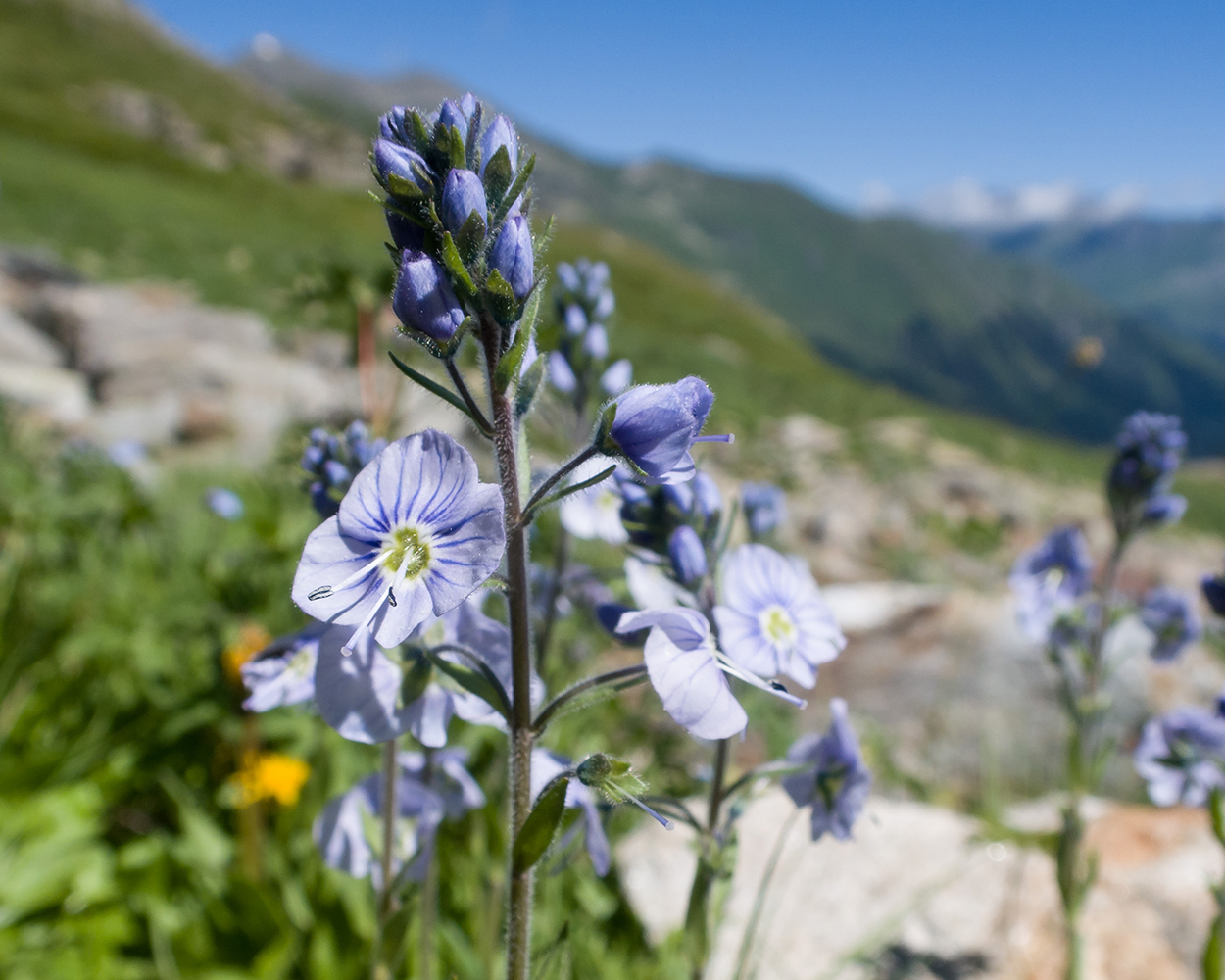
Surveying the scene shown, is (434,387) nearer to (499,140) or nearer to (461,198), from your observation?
(461,198)

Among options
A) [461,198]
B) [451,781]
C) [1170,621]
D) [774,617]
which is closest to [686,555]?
[774,617]

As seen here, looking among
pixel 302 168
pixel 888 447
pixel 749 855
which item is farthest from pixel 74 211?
pixel 302 168

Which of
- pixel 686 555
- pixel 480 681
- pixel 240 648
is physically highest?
pixel 686 555

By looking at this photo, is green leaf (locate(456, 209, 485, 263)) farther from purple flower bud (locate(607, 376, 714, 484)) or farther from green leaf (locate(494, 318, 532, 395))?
purple flower bud (locate(607, 376, 714, 484))

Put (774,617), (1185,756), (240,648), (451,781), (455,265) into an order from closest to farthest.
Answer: (455,265), (774,617), (451,781), (1185,756), (240,648)

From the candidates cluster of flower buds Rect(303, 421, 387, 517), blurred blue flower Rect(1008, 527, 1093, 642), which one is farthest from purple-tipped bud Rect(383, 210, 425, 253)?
blurred blue flower Rect(1008, 527, 1093, 642)
